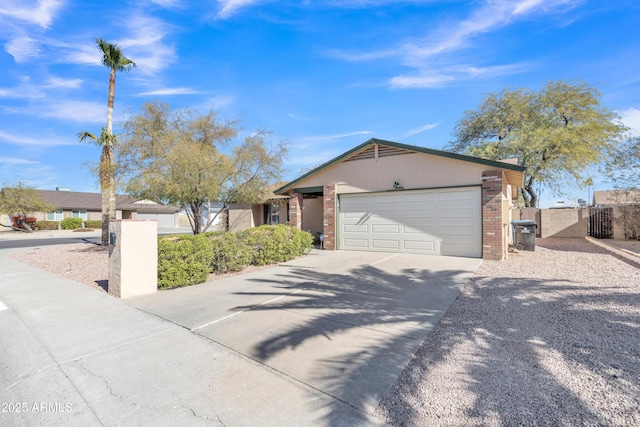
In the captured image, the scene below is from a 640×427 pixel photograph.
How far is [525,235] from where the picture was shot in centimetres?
1238

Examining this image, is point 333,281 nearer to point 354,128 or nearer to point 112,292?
point 112,292

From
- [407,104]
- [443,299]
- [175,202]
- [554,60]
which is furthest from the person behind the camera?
[407,104]

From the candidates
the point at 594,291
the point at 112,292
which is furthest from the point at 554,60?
the point at 112,292

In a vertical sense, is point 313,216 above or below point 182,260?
above

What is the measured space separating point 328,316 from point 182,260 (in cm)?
404

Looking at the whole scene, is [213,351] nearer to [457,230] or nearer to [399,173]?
[457,230]

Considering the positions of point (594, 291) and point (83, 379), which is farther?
point (594, 291)

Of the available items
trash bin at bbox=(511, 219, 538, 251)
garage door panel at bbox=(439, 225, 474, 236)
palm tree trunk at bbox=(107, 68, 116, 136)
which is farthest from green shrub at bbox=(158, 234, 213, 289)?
trash bin at bbox=(511, 219, 538, 251)

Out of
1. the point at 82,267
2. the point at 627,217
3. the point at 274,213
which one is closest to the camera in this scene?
the point at 82,267

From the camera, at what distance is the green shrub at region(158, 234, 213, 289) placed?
6.71 m

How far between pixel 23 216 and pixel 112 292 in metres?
35.2

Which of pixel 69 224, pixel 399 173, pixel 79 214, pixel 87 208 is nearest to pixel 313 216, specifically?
pixel 399 173

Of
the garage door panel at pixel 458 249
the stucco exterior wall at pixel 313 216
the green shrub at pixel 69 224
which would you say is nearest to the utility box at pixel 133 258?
the garage door panel at pixel 458 249

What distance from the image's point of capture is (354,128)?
20109mm
